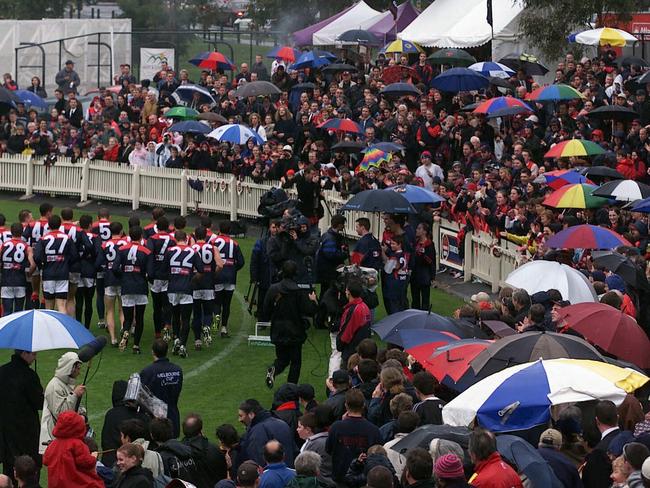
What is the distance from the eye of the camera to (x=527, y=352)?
39.8ft

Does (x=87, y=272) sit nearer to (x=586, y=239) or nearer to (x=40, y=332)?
(x=40, y=332)

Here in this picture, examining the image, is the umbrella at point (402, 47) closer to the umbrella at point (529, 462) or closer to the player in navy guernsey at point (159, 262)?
the player in navy guernsey at point (159, 262)

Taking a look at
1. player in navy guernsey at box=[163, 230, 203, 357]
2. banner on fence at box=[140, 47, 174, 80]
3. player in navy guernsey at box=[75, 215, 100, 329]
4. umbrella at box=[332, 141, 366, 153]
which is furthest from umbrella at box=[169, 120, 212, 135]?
banner on fence at box=[140, 47, 174, 80]

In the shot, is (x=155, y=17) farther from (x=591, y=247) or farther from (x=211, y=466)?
(x=211, y=466)

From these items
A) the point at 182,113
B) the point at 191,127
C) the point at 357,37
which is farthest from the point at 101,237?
the point at 357,37

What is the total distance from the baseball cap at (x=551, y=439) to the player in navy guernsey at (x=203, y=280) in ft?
29.7

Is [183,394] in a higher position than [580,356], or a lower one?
lower

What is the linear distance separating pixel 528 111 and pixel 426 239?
21.9ft

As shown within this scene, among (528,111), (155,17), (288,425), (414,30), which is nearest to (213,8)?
(155,17)

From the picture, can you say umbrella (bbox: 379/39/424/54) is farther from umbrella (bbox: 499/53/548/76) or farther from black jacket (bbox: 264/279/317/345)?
black jacket (bbox: 264/279/317/345)

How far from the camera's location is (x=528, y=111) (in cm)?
2602

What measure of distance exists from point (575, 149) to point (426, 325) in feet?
31.3

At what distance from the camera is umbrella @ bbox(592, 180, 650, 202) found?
19375mm

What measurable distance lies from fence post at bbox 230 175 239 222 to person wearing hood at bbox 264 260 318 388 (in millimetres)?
11842
